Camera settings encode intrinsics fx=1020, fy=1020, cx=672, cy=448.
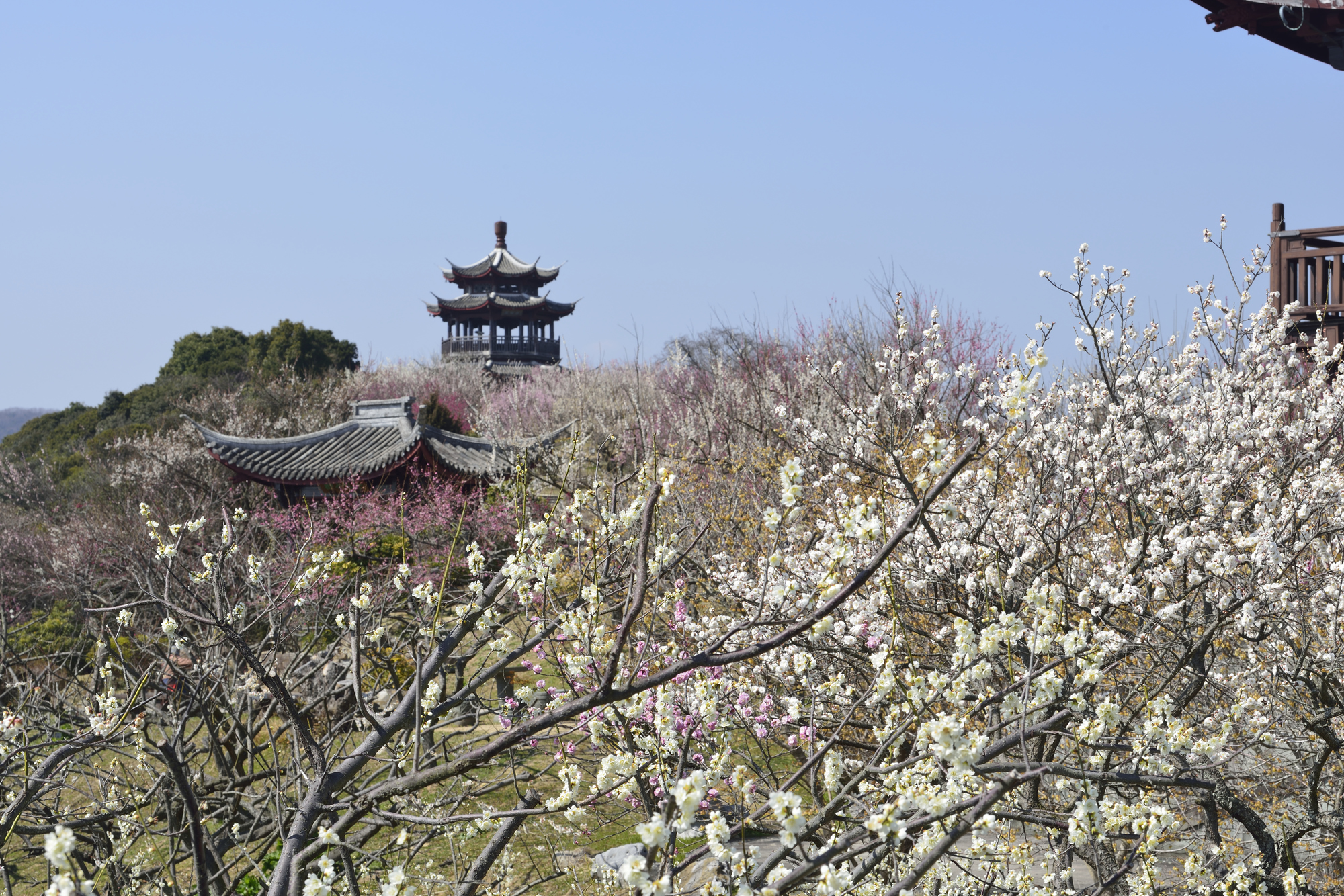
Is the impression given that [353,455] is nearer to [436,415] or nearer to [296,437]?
[296,437]

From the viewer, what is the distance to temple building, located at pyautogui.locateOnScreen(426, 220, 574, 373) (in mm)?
47062

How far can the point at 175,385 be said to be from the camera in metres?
31.6

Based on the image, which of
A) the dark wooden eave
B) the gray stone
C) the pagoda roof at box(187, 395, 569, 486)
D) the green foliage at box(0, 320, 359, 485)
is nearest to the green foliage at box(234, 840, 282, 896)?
the gray stone

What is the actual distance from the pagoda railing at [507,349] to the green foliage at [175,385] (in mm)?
8945

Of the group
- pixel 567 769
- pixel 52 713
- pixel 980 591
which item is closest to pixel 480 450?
pixel 52 713

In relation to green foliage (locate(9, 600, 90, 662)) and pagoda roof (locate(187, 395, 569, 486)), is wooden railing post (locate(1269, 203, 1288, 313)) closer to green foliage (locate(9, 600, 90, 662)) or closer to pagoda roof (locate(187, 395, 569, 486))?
pagoda roof (locate(187, 395, 569, 486))

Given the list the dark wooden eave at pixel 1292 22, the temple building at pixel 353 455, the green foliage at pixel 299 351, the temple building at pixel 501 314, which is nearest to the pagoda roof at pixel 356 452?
the temple building at pixel 353 455

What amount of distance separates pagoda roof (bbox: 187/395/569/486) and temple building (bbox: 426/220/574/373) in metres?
27.4

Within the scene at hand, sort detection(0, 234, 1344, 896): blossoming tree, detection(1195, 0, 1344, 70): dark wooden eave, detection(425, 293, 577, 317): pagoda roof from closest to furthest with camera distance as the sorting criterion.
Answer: detection(0, 234, 1344, 896): blossoming tree → detection(1195, 0, 1344, 70): dark wooden eave → detection(425, 293, 577, 317): pagoda roof

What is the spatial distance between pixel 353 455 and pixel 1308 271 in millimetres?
14625

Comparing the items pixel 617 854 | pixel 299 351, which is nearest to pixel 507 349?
pixel 299 351

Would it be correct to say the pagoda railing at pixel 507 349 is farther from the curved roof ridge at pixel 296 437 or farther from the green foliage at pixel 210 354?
the curved roof ridge at pixel 296 437

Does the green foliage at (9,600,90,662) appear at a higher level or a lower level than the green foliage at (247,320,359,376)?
lower

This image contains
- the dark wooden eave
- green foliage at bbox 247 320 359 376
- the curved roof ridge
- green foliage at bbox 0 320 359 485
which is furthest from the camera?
green foliage at bbox 247 320 359 376
